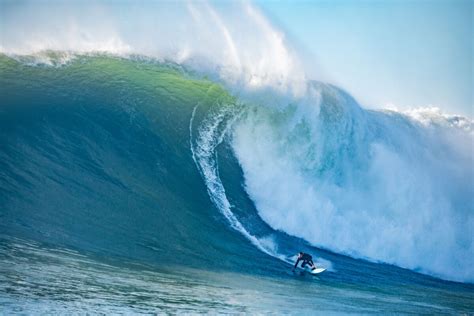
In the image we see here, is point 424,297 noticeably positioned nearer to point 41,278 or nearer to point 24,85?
point 41,278

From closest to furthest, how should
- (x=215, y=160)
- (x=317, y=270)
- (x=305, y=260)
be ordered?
(x=305, y=260) < (x=317, y=270) < (x=215, y=160)

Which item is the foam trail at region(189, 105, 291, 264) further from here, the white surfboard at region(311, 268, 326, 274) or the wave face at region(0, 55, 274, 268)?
the white surfboard at region(311, 268, 326, 274)

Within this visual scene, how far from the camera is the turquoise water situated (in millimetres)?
7621

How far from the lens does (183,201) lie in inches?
495

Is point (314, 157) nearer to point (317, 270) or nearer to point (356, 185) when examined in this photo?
point (356, 185)

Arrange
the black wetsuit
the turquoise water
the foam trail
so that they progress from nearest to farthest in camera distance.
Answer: the turquoise water → the black wetsuit → the foam trail

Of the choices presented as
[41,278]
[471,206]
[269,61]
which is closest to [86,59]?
[269,61]

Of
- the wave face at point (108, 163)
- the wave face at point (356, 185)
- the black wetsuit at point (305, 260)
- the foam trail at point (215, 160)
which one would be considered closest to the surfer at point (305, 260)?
the black wetsuit at point (305, 260)

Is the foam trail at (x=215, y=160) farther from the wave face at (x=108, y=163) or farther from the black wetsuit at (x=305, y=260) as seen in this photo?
the black wetsuit at (x=305, y=260)

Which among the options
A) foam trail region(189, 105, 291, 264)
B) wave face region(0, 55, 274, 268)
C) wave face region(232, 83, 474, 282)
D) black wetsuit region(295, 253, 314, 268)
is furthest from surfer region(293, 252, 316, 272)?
wave face region(232, 83, 474, 282)

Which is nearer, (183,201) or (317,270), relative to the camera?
(317,270)

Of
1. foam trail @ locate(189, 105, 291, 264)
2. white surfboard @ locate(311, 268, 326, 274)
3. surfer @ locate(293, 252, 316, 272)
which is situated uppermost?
foam trail @ locate(189, 105, 291, 264)

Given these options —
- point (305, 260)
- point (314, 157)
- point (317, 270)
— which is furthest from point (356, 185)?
point (305, 260)

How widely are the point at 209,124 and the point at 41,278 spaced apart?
32.0ft
